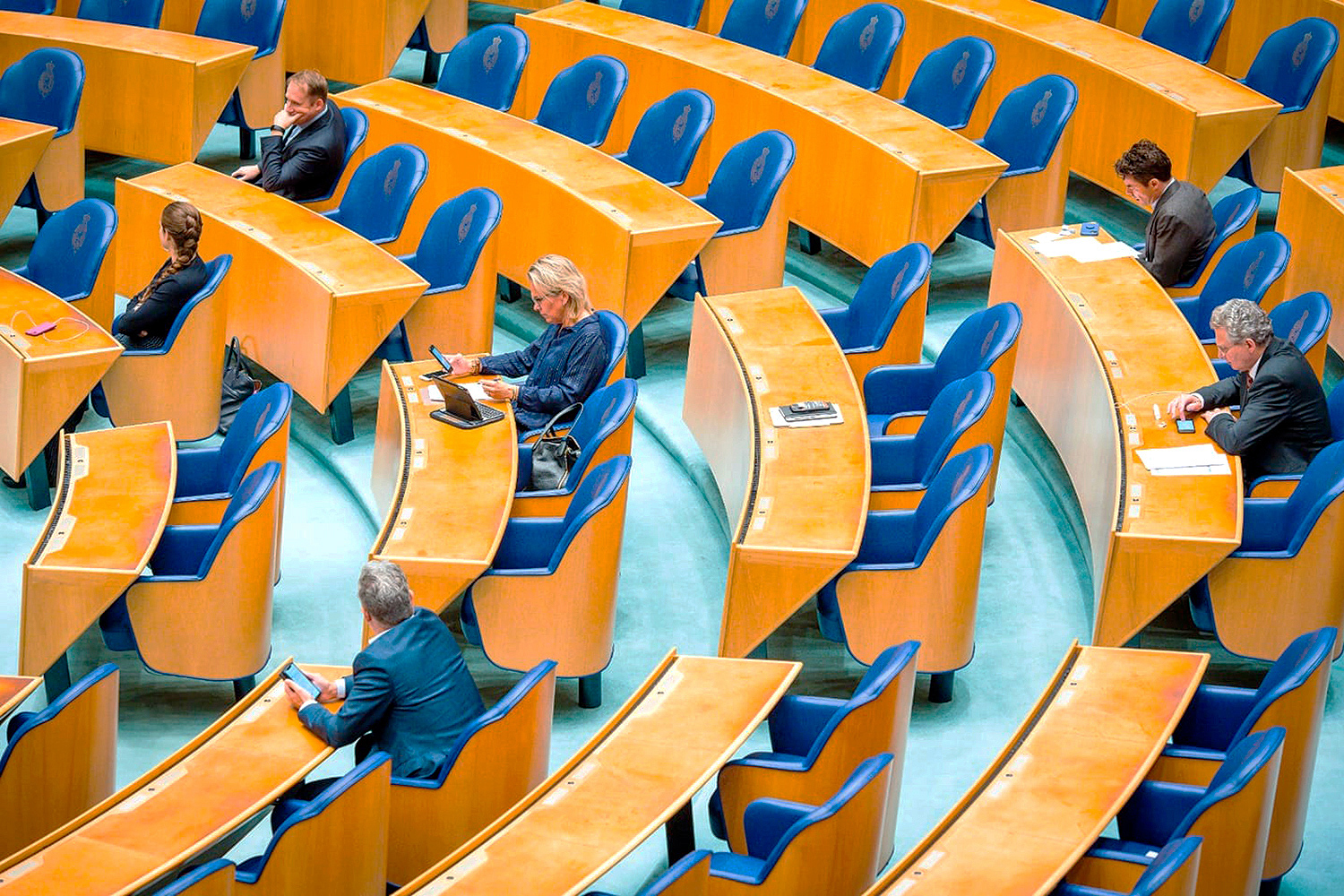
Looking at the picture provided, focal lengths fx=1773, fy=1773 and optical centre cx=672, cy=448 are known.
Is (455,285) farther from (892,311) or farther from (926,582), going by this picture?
(926,582)

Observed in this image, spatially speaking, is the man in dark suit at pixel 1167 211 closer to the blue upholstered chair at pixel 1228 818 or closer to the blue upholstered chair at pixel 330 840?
the blue upholstered chair at pixel 1228 818

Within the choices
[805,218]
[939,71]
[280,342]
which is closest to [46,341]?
[280,342]

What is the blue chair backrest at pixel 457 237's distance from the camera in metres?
6.25

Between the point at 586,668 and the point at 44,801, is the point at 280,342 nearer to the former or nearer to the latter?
the point at 586,668

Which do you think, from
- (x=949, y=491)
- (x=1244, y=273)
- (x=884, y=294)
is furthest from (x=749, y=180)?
(x=949, y=491)

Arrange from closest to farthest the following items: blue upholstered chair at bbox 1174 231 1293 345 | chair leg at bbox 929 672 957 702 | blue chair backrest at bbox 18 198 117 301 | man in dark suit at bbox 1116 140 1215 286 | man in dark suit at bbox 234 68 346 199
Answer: chair leg at bbox 929 672 957 702
blue upholstered chair at bbox 1174 231 1293 345
man in dark suit at bbox 1116 140 1215 286
blue chair backrest at bbox 18 198 117 301
man in dark suit at bbox 234 68 346 199

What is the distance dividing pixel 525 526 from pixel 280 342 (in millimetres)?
1695

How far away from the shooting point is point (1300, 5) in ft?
25.0

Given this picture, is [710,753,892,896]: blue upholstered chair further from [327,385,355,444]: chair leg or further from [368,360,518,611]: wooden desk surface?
[327,385,355,444]: chair leg

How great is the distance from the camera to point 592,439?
5191mm

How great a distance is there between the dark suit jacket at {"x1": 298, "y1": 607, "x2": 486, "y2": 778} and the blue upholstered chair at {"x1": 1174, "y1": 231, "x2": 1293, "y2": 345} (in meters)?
2.99

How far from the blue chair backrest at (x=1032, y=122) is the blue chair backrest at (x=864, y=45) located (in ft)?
2.90

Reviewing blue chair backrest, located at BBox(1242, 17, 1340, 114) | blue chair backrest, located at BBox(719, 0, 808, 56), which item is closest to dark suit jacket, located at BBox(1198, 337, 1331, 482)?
blue chair backrest, located at BBox(1242, 17, 1340, 114)

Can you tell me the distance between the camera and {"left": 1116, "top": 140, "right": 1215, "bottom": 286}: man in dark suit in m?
5.95
